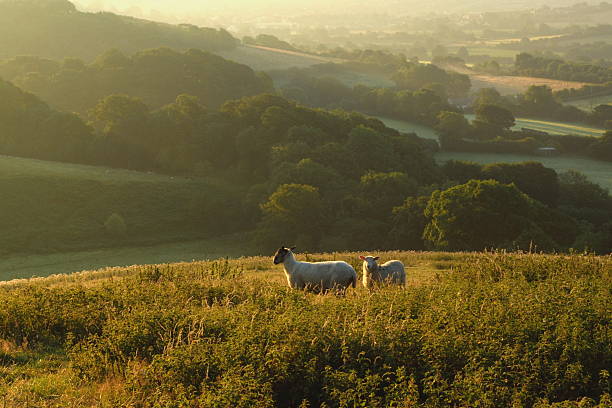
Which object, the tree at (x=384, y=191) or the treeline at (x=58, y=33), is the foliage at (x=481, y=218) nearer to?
the tree at (x=384, y=191)

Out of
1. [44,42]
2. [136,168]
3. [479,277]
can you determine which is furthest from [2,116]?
[44,42]

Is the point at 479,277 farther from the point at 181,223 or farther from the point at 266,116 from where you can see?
the point at 266,116

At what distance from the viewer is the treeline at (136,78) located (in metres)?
118

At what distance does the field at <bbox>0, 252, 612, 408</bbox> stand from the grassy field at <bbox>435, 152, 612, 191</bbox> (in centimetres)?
9073

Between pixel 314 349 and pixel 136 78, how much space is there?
124126 millimetres

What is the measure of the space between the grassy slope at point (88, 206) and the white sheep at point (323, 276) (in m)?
47.6

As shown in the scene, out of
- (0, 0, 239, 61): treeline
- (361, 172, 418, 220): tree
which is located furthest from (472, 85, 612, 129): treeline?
(0, 0, 239, 61): treeline

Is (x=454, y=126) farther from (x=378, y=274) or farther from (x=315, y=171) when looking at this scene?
(x=378, y=274)

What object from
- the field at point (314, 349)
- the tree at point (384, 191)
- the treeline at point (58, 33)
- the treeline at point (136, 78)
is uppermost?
the treeline at point (58, 33)

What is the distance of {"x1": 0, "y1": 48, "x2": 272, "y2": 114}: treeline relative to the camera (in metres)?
118

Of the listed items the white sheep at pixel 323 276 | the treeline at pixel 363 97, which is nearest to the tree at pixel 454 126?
the treeline at pixel 363 97

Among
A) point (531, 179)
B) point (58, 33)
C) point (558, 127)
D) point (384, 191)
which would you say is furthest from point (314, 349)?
point (58, 33)

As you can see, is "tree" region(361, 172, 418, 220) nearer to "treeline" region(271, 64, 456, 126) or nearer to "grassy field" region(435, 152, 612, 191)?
"grassy field" region(435, 152, 612, 191)

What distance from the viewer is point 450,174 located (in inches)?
3403
